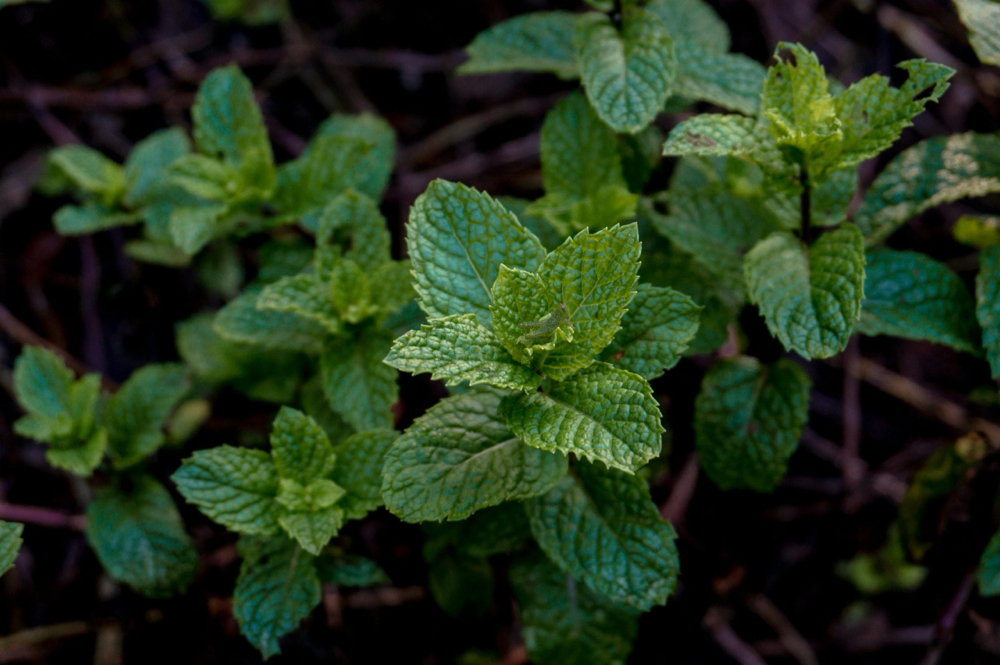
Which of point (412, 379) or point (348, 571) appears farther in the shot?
point (412, 379)

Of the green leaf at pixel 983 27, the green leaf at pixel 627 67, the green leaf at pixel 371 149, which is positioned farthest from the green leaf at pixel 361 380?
the green leaf at pixel 983 27

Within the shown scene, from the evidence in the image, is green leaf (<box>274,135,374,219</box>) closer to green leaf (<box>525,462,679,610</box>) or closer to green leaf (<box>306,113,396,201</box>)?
green leaf (<box>306,113,396,201</box>)

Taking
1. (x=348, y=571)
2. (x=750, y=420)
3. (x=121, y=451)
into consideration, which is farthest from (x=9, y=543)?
(x=750, y=420)

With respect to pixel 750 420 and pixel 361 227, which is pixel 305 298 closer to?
pixel 361 227

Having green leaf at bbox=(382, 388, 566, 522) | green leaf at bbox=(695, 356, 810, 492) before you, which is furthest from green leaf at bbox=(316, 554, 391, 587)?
green leaf at bbox=(695, 356, 810, 492)

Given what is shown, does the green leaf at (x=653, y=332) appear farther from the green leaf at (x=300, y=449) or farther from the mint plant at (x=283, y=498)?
the green leaf at (x=300, y=449)

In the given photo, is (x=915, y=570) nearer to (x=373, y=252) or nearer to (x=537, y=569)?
(x=537, y=569)

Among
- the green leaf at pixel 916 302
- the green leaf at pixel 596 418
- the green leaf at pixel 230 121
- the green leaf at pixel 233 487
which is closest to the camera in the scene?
the green leaf at pixel 596 418
